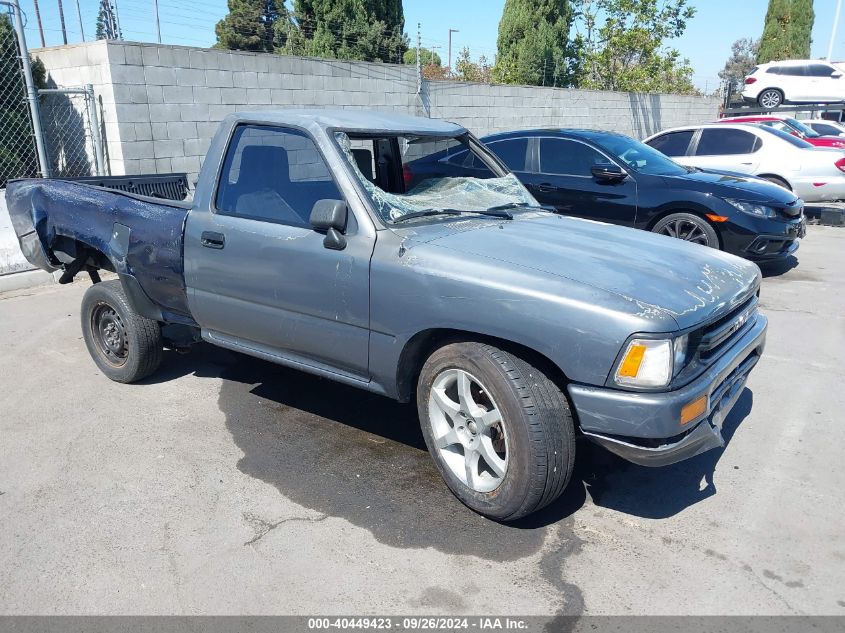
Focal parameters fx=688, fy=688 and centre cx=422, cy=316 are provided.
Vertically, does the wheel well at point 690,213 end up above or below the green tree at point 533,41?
below

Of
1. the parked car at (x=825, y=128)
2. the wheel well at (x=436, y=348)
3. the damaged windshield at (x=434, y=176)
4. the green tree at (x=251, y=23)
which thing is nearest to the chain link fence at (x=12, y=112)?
the damaged windshield at (x=434, y=176)

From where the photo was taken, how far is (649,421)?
2.82m

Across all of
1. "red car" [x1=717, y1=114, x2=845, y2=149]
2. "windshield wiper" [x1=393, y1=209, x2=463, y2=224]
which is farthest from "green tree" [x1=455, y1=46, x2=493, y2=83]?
"windshield wiper" [x1=393, y1=209, x2=463, y2=224]

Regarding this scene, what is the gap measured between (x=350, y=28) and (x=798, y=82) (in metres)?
14.5

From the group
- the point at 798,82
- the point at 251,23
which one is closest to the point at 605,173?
the point at 798,82

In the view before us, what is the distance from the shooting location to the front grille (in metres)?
3.07

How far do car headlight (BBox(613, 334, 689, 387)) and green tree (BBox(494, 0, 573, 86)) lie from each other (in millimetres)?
23197

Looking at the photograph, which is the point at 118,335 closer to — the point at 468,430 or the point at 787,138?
the point at 468,430

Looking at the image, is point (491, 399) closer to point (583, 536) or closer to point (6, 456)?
point (583, 536)

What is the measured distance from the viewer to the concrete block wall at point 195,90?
868cm

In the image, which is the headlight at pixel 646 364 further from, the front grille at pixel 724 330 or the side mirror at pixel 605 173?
the side mirror at pixel 605 173

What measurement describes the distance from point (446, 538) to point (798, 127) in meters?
15.7

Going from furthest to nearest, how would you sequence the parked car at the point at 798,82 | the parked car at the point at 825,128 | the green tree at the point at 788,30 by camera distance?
1. the green tree at the point at 788,30
2. the parked car at the point at 798,82
3. the parked car at the point at 825,128

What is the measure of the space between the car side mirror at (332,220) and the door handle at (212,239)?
0.75 m
